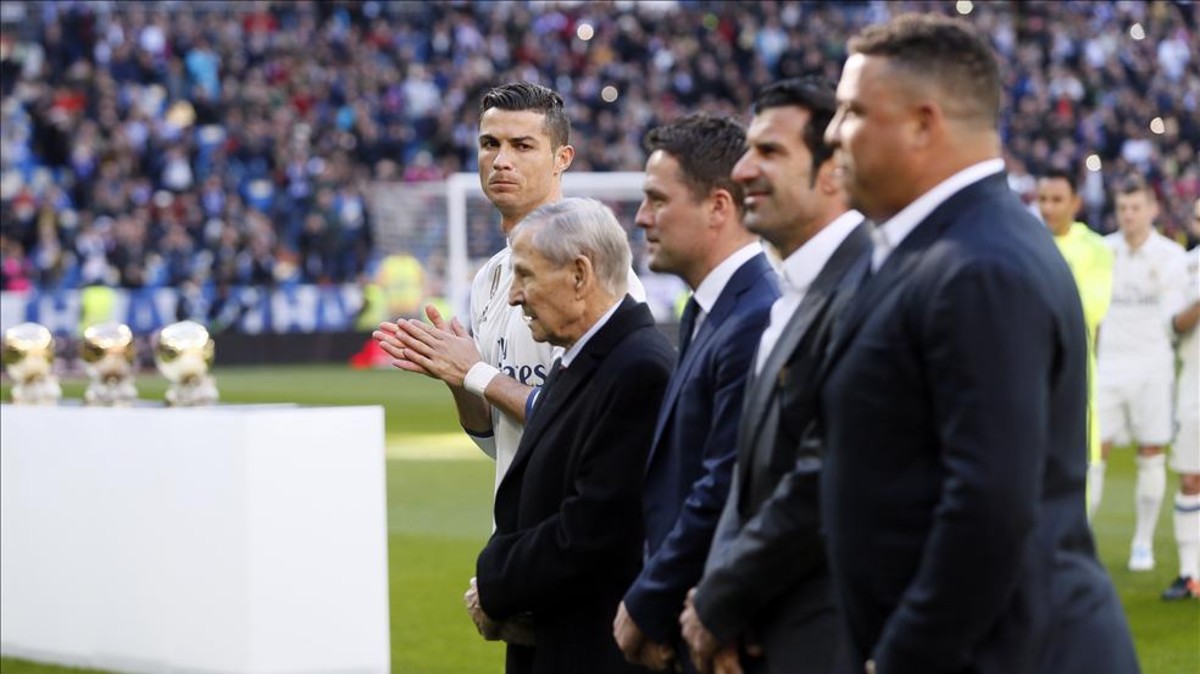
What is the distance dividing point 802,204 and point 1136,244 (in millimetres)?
7290

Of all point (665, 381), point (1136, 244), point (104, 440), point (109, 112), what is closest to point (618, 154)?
point (109, 112)

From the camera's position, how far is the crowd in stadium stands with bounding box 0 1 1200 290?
32.6 m

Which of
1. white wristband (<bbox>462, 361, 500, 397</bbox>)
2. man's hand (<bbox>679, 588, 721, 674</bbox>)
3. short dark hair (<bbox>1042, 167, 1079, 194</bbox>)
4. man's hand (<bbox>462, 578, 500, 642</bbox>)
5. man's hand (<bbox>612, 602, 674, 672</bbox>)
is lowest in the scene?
man's hand (<bbox>462, 578, 500, 642</bbox>)

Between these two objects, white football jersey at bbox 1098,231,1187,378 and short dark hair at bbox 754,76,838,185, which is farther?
white football jersey at bbox 1098,231,1187,378

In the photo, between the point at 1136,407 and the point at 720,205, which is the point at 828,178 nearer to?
the point at 720,205

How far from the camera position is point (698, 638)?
3.77m

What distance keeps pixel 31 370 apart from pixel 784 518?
257 inches

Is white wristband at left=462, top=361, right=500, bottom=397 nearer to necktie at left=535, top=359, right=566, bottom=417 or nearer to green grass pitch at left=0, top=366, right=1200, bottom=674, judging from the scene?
necktie at left=535, top=359, right=566, bottom=417

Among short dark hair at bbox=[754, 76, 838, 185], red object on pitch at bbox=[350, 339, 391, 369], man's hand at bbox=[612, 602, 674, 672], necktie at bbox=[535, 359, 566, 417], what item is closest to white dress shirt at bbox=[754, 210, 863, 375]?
short dark hair at bbox=[754, 76, 838, 185]

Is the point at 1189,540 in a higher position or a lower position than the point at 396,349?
lower

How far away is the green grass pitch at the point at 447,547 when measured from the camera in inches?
339

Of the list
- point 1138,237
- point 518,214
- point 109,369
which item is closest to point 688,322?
point 518,214

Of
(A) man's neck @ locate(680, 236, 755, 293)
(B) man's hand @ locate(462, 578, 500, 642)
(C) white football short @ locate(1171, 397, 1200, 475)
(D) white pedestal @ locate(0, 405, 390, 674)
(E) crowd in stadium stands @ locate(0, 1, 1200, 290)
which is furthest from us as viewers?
(E) crowd in stadium stands @ locate(0, 1, 1200, 290)

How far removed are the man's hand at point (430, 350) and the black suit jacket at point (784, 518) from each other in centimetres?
154
